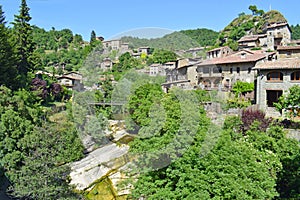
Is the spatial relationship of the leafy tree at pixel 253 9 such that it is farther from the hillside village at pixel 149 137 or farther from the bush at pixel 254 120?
the bush at pixel 254 120

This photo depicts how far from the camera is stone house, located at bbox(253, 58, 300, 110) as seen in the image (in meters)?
15.1

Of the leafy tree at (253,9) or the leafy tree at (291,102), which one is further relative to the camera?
the leafy tree at (253,9)

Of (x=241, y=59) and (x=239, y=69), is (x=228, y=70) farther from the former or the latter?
(x=241, y=59)

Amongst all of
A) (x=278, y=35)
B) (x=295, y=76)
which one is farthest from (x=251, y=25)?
(x=295, y=76)

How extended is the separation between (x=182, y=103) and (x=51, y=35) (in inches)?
2709

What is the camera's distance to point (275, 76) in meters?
15.7

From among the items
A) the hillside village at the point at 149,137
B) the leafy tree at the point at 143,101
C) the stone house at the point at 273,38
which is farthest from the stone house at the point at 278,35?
the leafy tree at the point at 143,101

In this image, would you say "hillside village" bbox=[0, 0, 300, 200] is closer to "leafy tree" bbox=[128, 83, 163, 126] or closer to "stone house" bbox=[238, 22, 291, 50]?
"leafy tree" bbox=[128, 83, 163, 126]

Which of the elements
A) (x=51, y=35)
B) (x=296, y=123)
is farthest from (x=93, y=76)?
(x=51, y=35)

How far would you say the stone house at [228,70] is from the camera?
64.8 ft

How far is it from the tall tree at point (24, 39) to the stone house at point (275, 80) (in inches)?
713

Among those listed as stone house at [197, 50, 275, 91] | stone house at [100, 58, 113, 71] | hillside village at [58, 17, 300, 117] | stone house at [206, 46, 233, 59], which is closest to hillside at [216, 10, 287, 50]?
hillside village at [58, 17, 300, 117]

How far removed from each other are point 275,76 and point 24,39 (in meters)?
20.7

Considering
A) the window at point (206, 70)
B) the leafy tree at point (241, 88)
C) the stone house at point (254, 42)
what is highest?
the stone house at point (254, 42)
